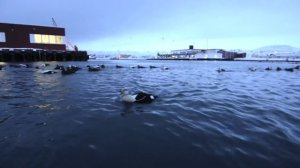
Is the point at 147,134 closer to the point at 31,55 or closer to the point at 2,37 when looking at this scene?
the point at 31,55

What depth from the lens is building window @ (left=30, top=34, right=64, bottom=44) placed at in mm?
75475

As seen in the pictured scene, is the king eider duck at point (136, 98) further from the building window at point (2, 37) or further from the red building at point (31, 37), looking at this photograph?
the building window at point (2, 37)

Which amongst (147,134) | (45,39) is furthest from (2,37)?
(147,134)

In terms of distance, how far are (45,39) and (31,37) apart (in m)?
4.67

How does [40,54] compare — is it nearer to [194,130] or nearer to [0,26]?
[0,26]

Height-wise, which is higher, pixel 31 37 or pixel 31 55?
pixel 31 37

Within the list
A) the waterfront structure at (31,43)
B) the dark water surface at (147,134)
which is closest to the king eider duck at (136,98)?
the dark water surface at (147,134)

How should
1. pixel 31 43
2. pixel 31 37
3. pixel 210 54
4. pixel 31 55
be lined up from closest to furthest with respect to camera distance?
pixel 31 55, pixel 31 37, pixel 31 43, pixel 210 54

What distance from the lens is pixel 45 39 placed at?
78562 mm

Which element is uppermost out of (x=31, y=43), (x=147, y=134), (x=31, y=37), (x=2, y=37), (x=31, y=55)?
(x=31, y=37)

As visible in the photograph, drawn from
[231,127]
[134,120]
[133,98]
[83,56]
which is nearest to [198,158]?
[231,127]

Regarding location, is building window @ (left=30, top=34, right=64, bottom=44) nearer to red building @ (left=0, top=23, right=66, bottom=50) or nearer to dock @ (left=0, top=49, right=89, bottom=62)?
red building @ (left=0, top=23, right=66, bottom=50)

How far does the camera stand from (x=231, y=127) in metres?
9.18

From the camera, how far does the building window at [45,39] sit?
75475mm
